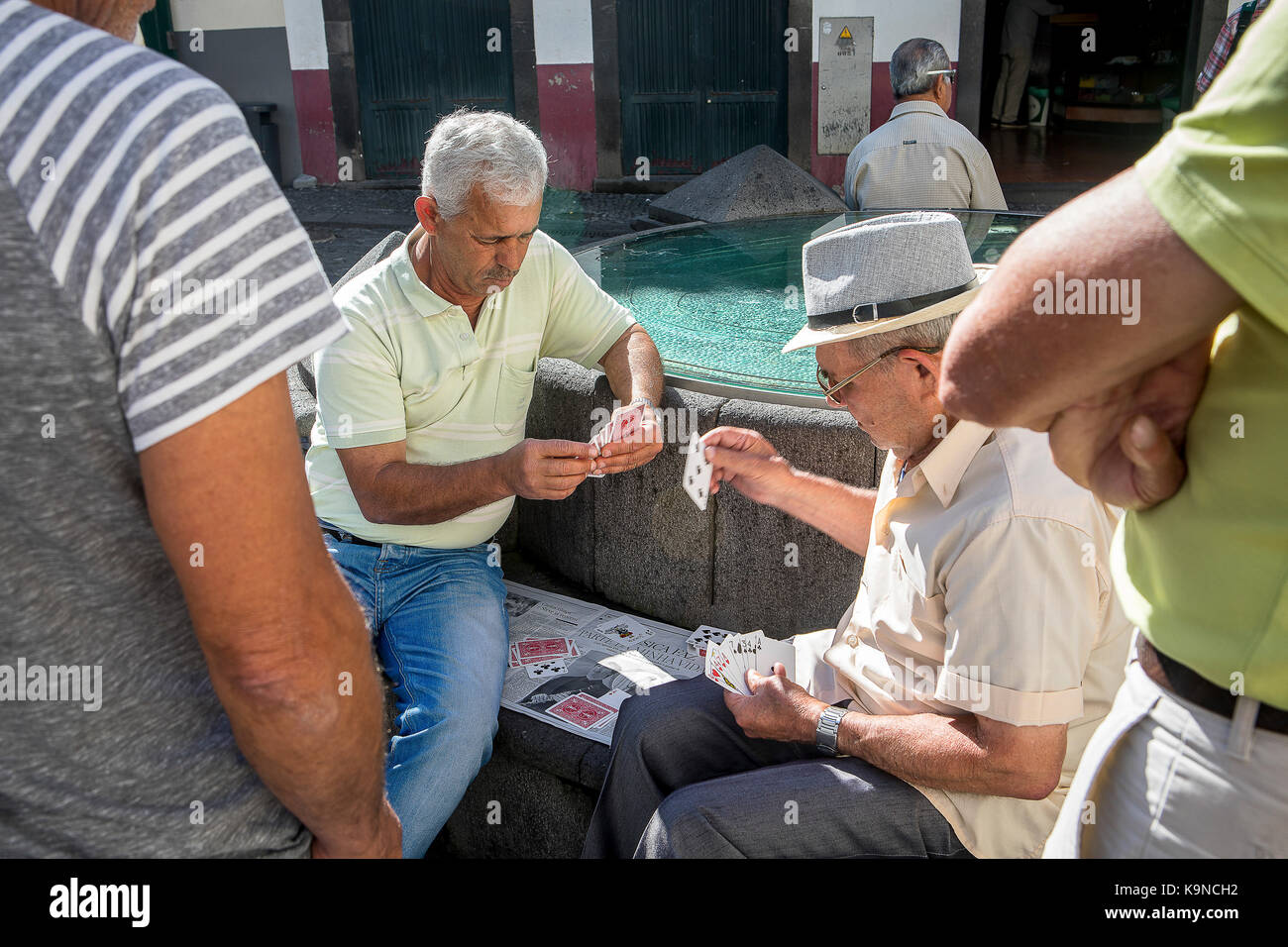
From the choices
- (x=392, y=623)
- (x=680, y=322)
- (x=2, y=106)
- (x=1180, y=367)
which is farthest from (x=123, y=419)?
(x=680, y=322)

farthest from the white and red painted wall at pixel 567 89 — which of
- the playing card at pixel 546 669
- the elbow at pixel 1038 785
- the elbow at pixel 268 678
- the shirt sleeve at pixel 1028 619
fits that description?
the elbow at pixel 268 678

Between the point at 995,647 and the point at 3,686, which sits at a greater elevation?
the point at 3,686

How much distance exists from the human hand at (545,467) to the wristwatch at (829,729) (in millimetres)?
894

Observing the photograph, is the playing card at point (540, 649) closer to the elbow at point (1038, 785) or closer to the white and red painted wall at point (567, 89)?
the elbow at point (1038, 785)

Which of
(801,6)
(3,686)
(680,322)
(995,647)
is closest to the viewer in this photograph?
(3,686)

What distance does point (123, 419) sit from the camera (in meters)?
0.97

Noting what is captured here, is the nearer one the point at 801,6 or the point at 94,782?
the point at 94,782

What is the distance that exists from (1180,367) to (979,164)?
14.5ft

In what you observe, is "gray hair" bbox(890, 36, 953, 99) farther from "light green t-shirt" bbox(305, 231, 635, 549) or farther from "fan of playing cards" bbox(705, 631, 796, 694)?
"fan of playing cards" bbox(705, 631, 796, 694)

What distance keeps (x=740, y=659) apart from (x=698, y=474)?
53cm

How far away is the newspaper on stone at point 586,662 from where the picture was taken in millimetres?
2746

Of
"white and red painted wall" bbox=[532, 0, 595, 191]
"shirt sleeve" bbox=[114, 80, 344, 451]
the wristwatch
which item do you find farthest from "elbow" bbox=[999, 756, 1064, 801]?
"white and red painted wall" bbox=[532, 0, 595, 191]
